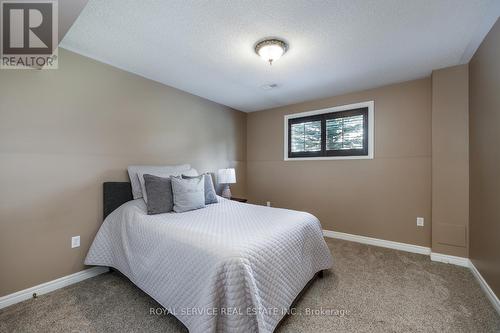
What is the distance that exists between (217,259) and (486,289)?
2441mm

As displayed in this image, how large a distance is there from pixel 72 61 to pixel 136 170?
1.24 metres

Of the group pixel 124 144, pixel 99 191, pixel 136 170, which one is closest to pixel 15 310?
pixel 99 191

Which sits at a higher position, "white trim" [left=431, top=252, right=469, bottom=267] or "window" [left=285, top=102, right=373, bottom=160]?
"window" [left=285, top=102, right=373, bottom=160]

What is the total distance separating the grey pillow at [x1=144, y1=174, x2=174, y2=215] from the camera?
6.81 ft

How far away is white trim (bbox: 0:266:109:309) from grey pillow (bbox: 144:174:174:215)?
37.1 inches

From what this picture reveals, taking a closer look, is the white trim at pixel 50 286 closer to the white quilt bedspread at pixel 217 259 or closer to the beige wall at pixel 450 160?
the white quilt bedspread at pixel 217 259

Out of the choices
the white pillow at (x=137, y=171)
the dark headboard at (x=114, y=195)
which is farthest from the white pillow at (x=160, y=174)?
the dark headboard at (x=114, y=195)

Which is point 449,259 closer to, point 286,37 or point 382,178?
point 382,178

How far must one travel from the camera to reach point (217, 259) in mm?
1226

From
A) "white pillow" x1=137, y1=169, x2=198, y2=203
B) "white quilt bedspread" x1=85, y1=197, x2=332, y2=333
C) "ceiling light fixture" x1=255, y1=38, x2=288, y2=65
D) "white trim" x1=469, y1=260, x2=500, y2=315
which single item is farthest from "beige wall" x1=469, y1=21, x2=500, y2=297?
"white pillow" x1=137, y1=169, x2=198, y2=203

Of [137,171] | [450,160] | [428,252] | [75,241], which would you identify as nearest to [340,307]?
[428,252]

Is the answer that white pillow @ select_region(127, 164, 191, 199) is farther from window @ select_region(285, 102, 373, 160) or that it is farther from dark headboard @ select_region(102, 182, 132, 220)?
window @ select_region(285, 102, 373, 160)

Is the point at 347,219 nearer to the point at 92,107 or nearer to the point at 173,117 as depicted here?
the point at 173,117

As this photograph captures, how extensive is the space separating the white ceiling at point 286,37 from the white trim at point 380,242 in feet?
7.36
